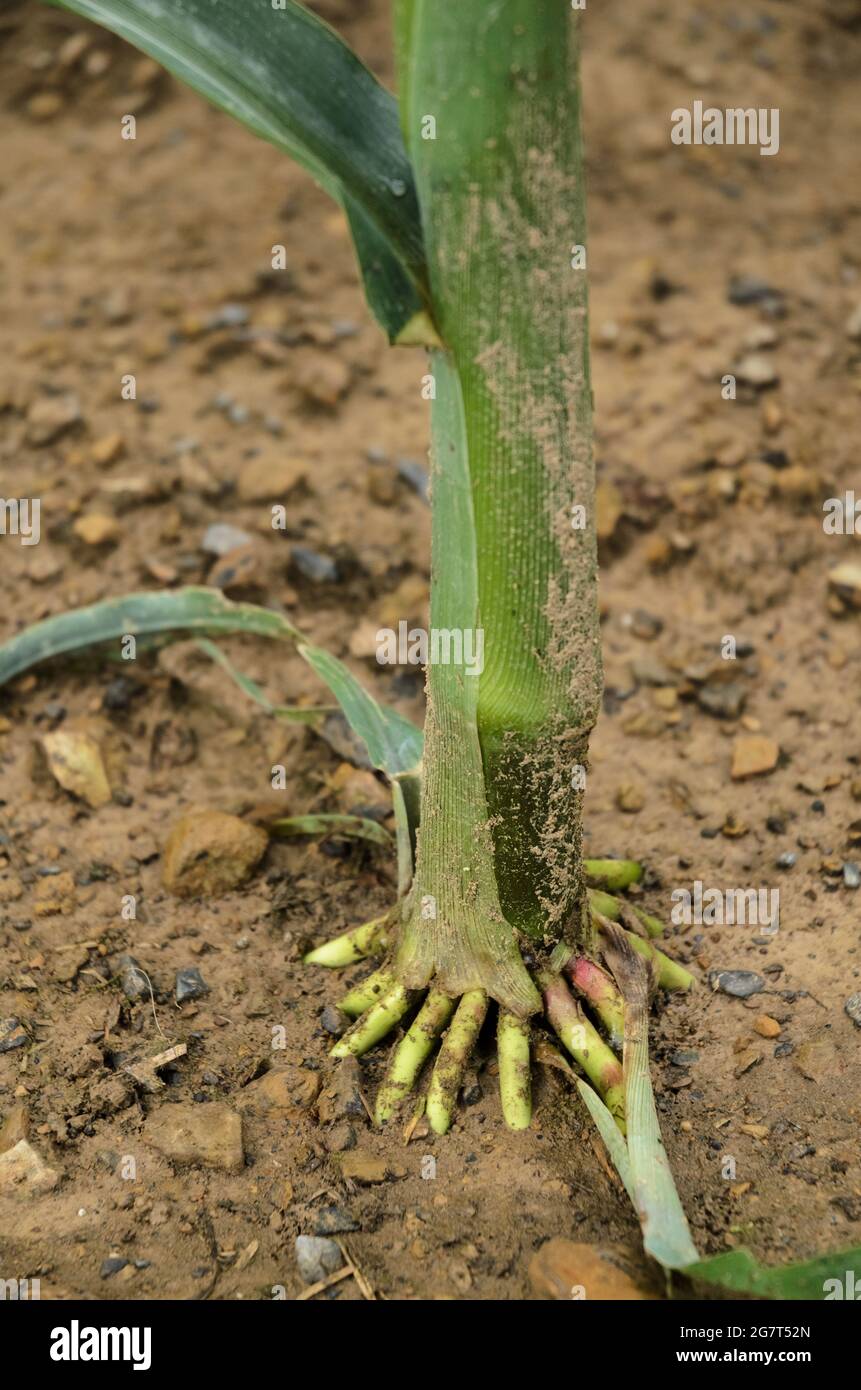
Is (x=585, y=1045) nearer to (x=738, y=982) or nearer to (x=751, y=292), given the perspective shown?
(x=738, y=982)

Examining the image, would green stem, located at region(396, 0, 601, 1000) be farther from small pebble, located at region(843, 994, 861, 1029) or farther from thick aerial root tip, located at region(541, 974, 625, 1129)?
small pebble, located at region(843, 994, 861, 1029)

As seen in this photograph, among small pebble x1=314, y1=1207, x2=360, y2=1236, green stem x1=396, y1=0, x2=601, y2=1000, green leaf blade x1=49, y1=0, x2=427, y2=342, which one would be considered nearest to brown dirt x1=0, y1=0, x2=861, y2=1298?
small pebble x1=314, y1=1207, x2=360, y2=1236

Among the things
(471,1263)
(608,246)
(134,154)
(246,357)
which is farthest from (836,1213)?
(134,154)

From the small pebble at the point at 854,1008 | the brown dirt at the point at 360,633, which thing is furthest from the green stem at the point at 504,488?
the small pebble at the point at 854,1008

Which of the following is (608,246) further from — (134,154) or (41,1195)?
(41,1195)

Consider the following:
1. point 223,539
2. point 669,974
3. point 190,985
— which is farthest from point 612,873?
point 223,539

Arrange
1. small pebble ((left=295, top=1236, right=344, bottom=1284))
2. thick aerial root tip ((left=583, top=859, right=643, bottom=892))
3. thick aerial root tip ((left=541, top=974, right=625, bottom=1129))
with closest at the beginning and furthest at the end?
small pebble ((left=295, top=1236, right=344, bottom=1284)) → thick aerial root tip ((left=541, top=974, right=625, bottom=1129)) → thick aerial root tip ((left=583, top=859, right=643, bottom=892))
